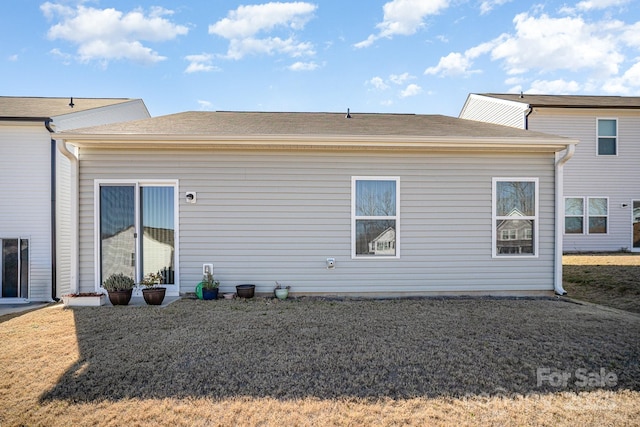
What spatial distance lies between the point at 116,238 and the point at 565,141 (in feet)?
26.2

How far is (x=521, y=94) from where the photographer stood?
14203 mm

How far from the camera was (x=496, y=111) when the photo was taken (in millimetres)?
13852

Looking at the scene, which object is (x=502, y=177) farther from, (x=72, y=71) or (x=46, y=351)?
(x=72, y=71)

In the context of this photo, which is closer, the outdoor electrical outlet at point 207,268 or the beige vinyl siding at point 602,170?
the outdoor electrical outlet at point 207,268

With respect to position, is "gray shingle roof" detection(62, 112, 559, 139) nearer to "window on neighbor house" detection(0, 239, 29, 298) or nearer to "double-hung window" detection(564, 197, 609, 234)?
"window on neighbor house" detection(0, 239, 29, 298)

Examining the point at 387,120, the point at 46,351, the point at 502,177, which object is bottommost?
the point at 46,351

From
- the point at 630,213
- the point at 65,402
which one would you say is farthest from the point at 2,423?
the point at 630,213

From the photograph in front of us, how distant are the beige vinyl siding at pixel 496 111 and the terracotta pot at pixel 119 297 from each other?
12.6m

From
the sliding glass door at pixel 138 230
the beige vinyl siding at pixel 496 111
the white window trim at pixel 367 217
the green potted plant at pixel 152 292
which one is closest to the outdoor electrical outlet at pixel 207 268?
the sliding glass door at pixel 138 230

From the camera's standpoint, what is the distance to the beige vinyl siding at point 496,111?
12.4 meters

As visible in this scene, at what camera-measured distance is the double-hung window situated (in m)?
12.3

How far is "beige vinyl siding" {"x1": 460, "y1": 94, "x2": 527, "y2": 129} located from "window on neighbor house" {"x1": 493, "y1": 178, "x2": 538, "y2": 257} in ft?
22.4

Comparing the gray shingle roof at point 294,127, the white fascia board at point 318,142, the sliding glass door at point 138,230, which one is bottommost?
the sliding glass door at point 138,230

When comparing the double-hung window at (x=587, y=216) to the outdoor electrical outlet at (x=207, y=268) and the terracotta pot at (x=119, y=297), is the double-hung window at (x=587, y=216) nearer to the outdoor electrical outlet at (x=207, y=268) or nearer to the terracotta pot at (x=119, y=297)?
the outdoor electrical outlet at (x=207, y=268)
